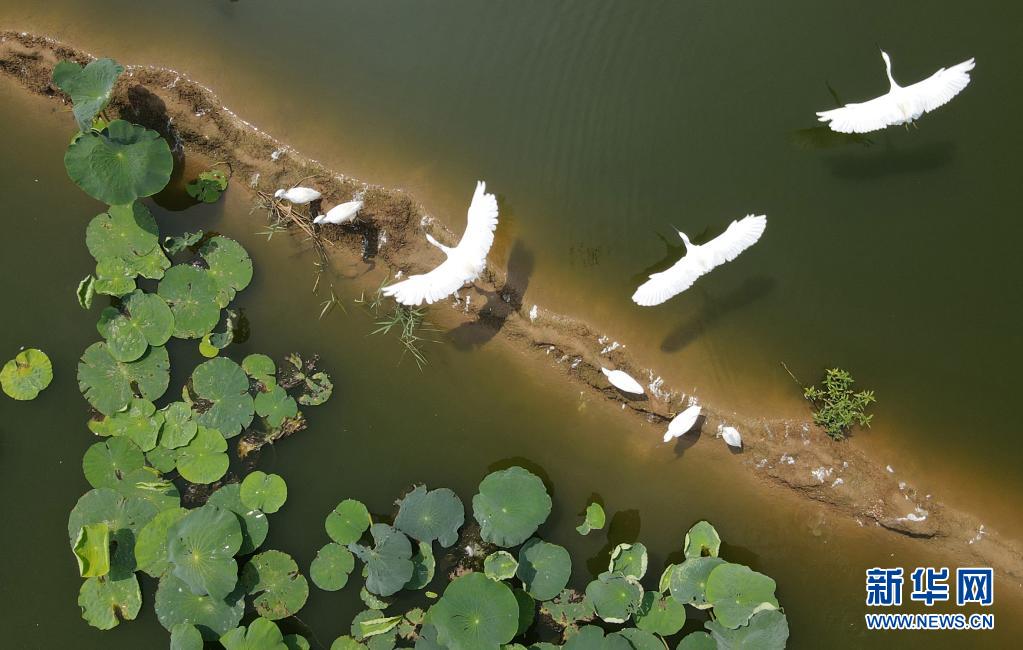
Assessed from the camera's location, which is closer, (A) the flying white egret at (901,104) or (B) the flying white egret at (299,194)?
(A) the flying white egret at (901,104)

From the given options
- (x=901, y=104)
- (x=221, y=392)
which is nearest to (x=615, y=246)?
(x=901, y=104)

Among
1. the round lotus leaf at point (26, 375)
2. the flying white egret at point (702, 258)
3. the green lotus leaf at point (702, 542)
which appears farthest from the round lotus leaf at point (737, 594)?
the round lotus leaf at point (26, 375)

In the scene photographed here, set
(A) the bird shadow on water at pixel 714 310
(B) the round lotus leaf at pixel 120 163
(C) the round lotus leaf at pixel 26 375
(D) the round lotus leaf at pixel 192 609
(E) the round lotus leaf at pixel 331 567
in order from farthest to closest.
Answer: (A) the bird shadow on water at pixel 714 310 → (C) the round lotus leaf at pixel 26 375 → (E) the round lotus leaf at pixel 331 567 → (D) the round lotus leaf at pixel 192 609 → (B) the round lotus leaf at pixel 120 163

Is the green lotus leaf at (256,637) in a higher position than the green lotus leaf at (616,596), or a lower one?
lower

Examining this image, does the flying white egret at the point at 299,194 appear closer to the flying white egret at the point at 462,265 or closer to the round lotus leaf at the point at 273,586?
the flying white egret at the point at 462,265

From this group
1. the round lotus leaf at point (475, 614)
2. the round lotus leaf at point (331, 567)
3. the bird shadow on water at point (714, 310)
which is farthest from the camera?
the bird shadow on water at point (714, 310)

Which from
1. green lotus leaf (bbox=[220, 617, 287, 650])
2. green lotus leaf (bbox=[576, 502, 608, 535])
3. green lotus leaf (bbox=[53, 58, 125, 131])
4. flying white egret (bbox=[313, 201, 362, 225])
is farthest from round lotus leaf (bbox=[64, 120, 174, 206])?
green lotus leaf (bbox=[576, 502, 608, 535])

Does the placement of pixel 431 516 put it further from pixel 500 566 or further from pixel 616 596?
pixel 616 596

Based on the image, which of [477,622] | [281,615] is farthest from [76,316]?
[477,622]
